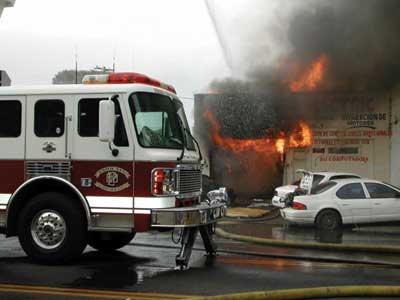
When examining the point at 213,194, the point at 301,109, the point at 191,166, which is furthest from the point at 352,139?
the point at 191,166

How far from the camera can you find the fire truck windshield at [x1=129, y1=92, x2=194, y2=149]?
7570 millimetres

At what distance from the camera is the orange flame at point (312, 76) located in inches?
818

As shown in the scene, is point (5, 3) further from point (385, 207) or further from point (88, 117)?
point (385, 207)

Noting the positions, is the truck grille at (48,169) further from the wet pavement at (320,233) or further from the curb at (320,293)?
the wet pavement at (320,233)

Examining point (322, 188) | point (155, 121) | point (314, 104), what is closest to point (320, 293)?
point (155, 121)

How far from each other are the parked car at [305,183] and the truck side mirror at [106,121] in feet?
24.7

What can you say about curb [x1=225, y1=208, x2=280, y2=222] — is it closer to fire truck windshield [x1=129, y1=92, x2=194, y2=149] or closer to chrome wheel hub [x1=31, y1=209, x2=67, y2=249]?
fire truck windshield [x1=129, y1=92, x2=194, y2=149]

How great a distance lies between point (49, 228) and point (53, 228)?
5 centimetres

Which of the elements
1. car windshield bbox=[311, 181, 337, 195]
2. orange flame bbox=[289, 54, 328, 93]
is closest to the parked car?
car windshield bbox=[311, 181, 337, 195]

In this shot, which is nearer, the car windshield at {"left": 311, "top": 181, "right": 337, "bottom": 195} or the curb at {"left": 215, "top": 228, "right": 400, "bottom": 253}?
the curb at {"left": 215, "top": 228, "right": 400, "bottom": 253}

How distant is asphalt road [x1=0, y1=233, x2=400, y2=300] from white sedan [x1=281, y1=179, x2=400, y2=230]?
4.49 meters

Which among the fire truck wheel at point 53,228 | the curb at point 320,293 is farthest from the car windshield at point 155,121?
the curb at point 320,293

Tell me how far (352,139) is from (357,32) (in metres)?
3.87

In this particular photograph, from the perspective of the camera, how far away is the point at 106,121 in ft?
23.6
